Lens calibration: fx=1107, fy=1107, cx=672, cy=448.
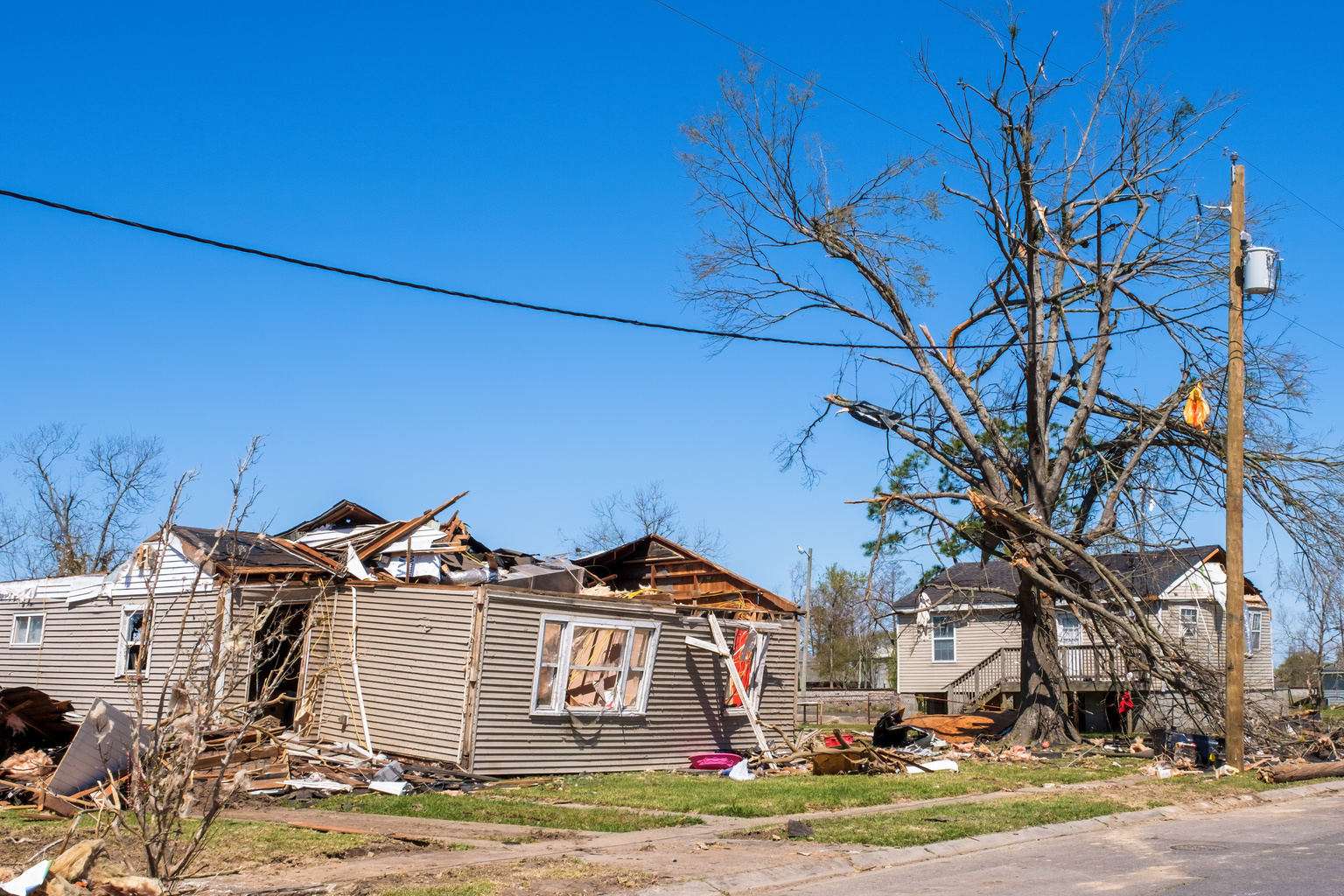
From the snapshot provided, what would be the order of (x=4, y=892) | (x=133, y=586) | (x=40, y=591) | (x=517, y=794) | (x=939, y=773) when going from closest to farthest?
(x=4, y=892), (x=517, y=794), (x=939, y=773), (x=133, y=586), (x=40, y=591)

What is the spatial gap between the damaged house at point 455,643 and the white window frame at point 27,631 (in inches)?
3.2

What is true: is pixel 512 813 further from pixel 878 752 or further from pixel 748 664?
pixel 748 664

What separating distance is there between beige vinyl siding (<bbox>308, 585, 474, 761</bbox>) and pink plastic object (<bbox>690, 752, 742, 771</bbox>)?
4.45 metres

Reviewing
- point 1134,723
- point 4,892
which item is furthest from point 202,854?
point 1134,723

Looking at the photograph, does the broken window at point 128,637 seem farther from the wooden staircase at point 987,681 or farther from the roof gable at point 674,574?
the wooden staircase at point 987,681

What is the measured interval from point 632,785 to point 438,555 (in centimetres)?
536

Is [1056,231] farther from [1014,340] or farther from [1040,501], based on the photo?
[1040,501]

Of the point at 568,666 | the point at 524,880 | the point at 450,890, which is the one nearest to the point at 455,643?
the point at 568,666

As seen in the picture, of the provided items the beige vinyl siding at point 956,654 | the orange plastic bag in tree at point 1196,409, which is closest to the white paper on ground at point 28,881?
the orange plastic bag in tree at point 1196,409

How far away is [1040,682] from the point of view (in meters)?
22.2

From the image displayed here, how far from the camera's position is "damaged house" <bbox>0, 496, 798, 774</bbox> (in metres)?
15.8

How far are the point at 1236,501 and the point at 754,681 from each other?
27.6 feet

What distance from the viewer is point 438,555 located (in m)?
18.2

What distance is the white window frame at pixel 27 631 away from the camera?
21391mm
